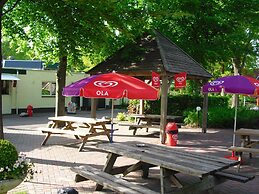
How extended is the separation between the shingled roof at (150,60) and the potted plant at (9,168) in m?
9.02

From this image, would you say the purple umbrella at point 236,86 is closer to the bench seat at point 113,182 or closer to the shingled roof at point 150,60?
the shingled roof at point 150,60

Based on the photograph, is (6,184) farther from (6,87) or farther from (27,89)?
(27,89)

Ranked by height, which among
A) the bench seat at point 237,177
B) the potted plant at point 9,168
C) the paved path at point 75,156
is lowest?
the paved path at point 75,156

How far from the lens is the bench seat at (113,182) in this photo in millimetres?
5695

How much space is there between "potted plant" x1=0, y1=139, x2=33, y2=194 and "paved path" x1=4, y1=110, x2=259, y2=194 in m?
1.56

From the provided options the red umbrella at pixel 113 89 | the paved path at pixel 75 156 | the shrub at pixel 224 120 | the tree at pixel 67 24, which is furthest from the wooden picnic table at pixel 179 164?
the shrub at pixel 224 120

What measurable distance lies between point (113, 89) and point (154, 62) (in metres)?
6.14

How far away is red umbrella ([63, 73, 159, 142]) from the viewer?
812cm

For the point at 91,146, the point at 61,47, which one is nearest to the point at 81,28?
the point at 61,47

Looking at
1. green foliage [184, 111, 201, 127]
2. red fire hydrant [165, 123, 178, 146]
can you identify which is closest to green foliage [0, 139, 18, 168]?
red fire hydrant [165, 123, 178, 146]

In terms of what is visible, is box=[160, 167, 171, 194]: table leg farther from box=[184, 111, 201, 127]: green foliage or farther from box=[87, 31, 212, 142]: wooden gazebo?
box=[184, 111, 201, 127]: green foliage

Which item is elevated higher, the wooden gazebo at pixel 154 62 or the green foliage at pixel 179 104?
the wooden gazebo at pixel 154 62

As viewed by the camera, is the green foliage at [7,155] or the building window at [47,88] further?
the building window at [47,88]

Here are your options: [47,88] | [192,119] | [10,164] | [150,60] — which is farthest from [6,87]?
[10,164]
